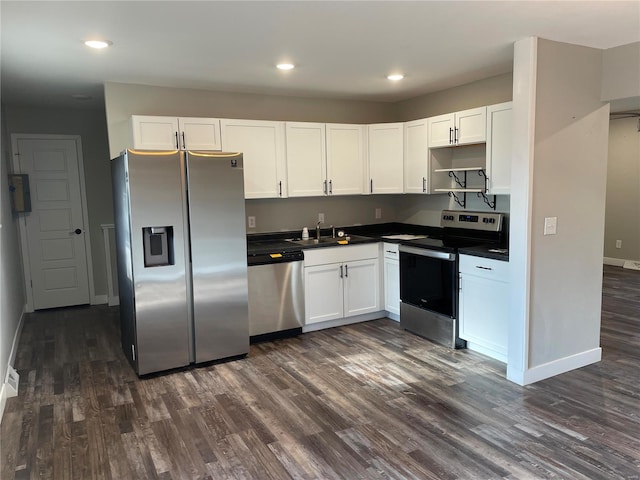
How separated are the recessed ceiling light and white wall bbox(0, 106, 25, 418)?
6.04 ft

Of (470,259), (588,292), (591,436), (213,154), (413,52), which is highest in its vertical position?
(413,52)

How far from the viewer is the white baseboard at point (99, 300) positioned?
603cm

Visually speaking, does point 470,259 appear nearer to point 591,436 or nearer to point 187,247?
point 591,436

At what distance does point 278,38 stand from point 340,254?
2.30 meters

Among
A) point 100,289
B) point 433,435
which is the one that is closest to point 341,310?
point 433,435

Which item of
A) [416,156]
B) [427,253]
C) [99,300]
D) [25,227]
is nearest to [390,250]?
[427,253]

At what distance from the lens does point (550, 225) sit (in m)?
3.34

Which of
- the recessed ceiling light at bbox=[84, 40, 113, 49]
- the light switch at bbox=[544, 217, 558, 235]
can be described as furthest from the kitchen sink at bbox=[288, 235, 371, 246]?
the recessed ceiling light at bbox=[84, 40, 113, 49]

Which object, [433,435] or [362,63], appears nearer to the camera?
[433,435]

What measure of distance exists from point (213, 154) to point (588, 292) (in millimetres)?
3181

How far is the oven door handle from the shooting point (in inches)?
159

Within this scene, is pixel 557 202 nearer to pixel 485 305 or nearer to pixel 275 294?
pixel 485 305

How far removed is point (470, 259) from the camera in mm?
3902

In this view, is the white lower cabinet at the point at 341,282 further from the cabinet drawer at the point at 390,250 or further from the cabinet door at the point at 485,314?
the cabinet door at the point at 485,314
